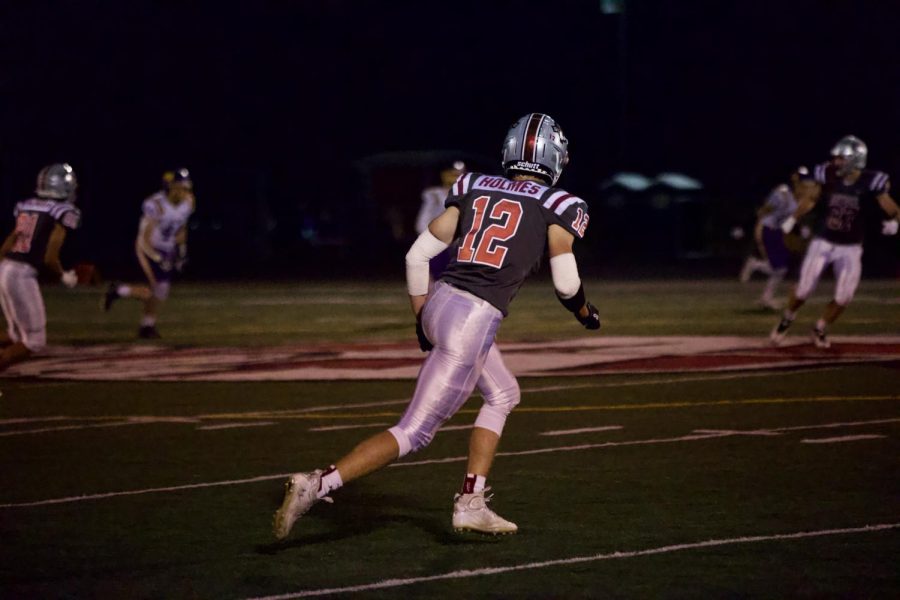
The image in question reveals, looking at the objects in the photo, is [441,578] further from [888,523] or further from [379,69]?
[379,69]

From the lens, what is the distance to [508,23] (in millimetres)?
73688

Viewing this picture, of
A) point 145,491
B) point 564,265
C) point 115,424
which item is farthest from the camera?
point 115,424

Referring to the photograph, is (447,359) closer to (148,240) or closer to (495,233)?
(495,233)

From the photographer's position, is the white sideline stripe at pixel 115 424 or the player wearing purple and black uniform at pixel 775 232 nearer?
the white sideline stripe at pixel 115 424

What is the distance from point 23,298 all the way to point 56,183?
1004 mm

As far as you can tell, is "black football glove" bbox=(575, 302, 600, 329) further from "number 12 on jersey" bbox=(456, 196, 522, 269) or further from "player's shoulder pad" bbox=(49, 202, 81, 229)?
"player's shoulder pad" bbox=(49, 202, 81, 229)

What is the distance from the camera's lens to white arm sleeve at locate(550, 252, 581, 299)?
721cm

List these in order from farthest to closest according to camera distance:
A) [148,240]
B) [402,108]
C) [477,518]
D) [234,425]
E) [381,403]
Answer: [402,108] → [148,240] → [381,403] → [234,425] → [477,518]

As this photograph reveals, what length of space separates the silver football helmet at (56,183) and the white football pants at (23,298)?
0.64m

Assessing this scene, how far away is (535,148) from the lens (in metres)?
7.48

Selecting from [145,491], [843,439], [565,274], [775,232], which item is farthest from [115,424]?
[775,232]

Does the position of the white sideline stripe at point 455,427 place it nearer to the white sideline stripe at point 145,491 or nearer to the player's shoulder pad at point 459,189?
the white sideline stripe at point 145,491

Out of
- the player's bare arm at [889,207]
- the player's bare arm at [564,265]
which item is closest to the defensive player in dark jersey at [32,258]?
the player's bare arm at [564,265]

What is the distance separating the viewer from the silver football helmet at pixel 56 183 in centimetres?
1348
